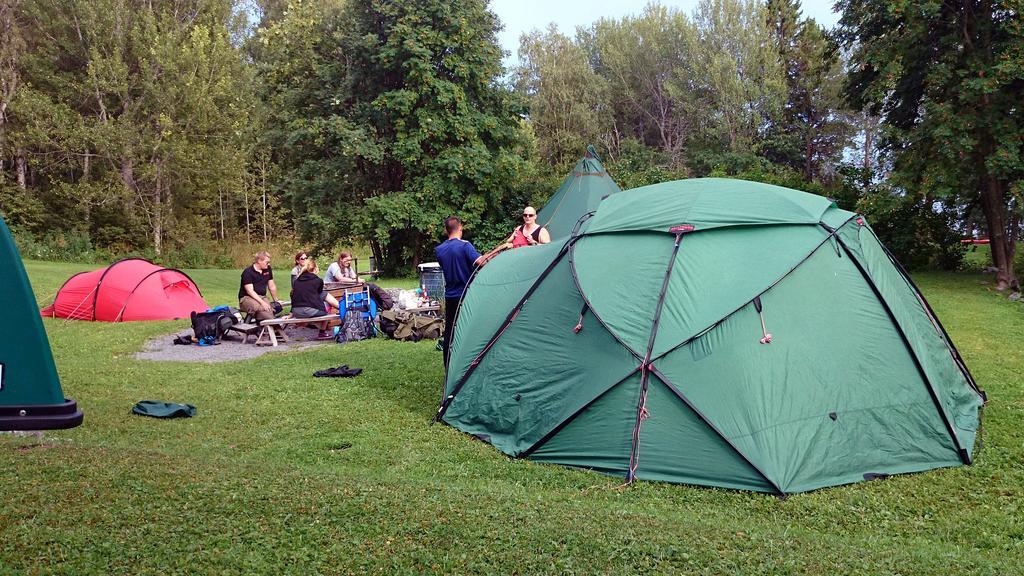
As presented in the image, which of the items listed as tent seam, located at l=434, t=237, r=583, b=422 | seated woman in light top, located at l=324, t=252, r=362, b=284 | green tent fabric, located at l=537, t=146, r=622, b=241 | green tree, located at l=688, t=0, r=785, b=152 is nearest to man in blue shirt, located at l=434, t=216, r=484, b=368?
tent seam, located at l=434, t=237, r=583, b=422

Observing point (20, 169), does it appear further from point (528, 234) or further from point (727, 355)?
point (727, 355)

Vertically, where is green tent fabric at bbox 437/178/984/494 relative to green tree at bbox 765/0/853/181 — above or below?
below

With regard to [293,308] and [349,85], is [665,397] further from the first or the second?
[349,85]

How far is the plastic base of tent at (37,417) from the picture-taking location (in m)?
2.89

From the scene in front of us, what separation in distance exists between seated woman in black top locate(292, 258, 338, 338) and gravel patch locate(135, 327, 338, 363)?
1.53 feet

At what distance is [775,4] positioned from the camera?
128ft

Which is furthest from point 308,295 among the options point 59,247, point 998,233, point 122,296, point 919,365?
point 59,247

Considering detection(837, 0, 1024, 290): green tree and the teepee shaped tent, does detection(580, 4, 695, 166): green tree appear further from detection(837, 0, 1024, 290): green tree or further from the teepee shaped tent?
the teepee shaped tent

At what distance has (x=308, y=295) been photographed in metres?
12.1

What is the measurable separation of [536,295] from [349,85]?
1981 cm

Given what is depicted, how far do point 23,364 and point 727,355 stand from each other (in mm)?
4258

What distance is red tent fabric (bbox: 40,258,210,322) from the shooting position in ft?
45.8

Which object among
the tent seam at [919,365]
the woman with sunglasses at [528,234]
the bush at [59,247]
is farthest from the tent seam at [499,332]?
the bush at [59,247]

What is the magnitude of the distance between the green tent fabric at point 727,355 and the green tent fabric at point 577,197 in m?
14.5
